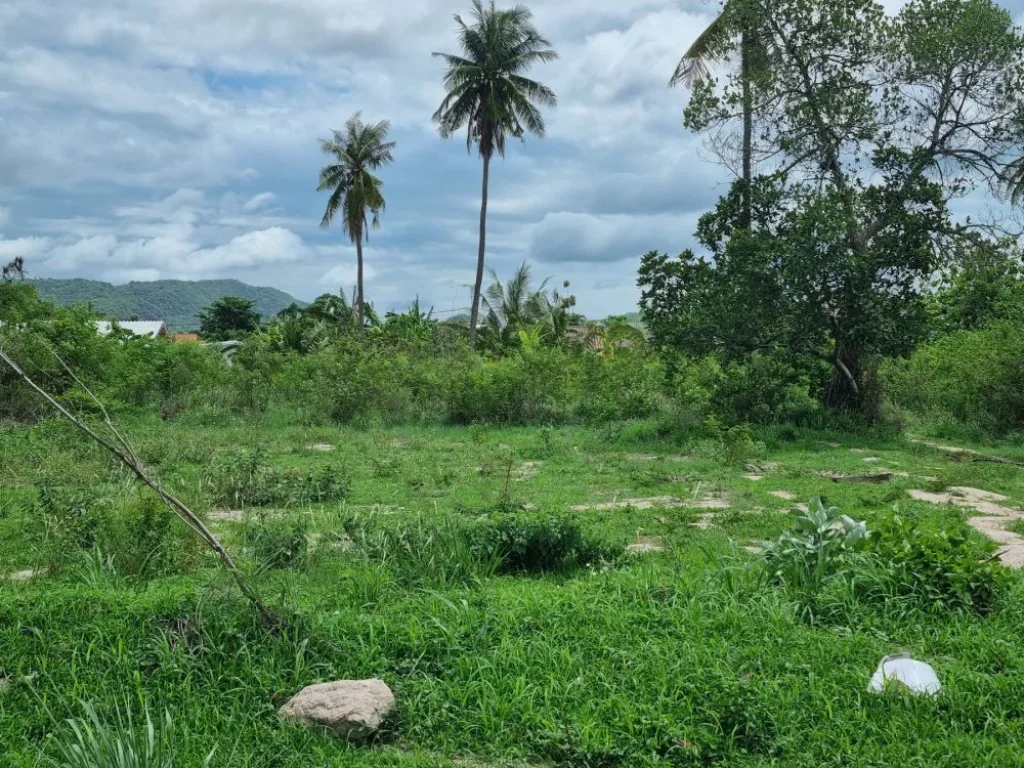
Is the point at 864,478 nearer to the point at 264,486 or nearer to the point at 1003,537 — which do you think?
the point at 1003,537

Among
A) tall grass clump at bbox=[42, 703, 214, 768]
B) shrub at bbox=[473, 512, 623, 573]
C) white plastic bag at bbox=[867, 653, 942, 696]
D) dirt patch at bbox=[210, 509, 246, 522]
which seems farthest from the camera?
dirt patch at bbox=[210, 509, 246, 522]

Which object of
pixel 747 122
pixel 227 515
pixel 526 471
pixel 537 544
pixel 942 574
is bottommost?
pixel 227 515

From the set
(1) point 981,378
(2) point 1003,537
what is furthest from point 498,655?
(1) point 981,378

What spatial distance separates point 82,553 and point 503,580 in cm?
262

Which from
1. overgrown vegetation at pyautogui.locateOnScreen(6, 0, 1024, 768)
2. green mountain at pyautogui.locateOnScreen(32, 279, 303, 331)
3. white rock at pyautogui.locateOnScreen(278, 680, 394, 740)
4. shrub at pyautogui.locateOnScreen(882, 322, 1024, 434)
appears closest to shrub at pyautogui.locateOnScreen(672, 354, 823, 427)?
overgrown vegetation at pyautogui.locateOnScreen(6, 0, 1024, 768)

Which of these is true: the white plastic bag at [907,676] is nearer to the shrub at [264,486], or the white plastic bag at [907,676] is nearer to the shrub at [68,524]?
the shrub at [68,524]

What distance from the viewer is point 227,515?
8.12 m

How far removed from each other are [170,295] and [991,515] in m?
90.8

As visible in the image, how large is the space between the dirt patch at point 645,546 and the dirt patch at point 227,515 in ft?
10.9

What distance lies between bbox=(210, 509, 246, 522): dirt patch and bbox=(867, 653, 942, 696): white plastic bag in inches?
213

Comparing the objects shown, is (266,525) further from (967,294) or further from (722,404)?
(967,294)

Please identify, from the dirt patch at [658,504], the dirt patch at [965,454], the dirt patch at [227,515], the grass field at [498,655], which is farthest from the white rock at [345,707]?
the dirt patch at [965,454]

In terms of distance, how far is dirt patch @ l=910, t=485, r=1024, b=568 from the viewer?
644 centimetres

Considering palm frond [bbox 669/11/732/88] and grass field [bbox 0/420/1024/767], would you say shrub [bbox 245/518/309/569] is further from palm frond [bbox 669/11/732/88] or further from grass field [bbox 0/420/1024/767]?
palm frond [bbox 669/11/732/88]
